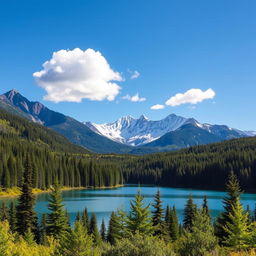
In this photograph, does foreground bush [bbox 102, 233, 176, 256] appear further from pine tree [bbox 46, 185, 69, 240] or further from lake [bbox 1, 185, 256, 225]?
lake [bbox 1, 185, 256, 225]

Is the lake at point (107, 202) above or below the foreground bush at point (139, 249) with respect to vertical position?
below

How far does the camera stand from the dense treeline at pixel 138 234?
16453mm

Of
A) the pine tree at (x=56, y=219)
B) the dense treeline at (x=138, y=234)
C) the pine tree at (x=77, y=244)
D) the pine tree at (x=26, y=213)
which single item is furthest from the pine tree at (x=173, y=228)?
the pine tree at (x=77, y=244)

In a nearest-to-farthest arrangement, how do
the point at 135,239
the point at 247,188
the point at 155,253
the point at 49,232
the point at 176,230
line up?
the point at 155,253 → the point at 135,239 → the point at 49,232 → the point at 176,230 → the point at 247,188

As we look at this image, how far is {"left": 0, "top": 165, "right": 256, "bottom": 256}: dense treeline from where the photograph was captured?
16453 mm

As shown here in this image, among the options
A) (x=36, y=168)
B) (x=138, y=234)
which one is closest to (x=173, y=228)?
(x=138, y=234)

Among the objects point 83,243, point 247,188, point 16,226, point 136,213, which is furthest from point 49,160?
point 83,243

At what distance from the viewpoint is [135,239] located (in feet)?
52.2

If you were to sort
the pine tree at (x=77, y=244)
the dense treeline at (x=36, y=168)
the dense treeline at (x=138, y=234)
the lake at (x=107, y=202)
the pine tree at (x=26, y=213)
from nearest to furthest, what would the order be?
the dense treeline at (x=138, y=234) < the pine tree at (x=77, y=244) < the pine tree at (x=26, y=213) < the lake at (x=107, y=202) < the dense treeline at (x=36, y=168)

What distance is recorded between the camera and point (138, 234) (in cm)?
1727

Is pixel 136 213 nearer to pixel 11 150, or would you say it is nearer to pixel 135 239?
pixel 135 239

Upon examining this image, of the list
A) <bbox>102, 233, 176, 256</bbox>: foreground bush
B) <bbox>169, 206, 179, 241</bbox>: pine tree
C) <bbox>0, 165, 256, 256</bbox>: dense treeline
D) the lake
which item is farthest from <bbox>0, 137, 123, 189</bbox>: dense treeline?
<bbox>102, 233, 176, 256</bbox>: foreground bush

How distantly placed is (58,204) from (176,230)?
738 inches

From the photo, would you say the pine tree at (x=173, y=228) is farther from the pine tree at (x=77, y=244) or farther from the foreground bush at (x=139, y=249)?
the foreground bush at (x=139, y=249)
